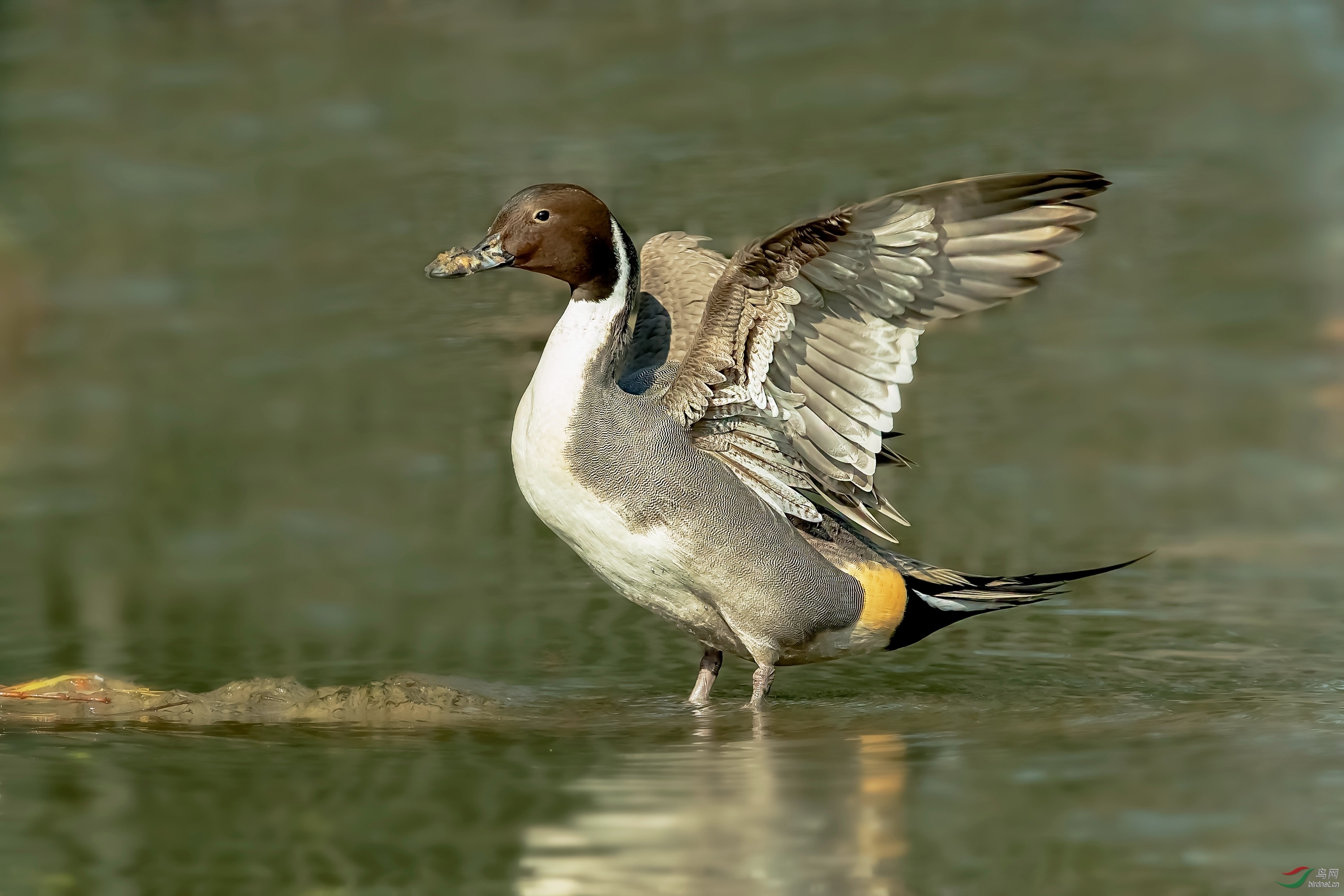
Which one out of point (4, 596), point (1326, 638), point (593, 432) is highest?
point (593, 432)

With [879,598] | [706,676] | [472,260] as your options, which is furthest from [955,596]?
[472,260]

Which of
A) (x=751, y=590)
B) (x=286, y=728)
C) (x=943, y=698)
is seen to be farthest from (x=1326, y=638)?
(x=286, y=728)

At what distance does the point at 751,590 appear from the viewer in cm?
568

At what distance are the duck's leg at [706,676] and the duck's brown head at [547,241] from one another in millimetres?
1297

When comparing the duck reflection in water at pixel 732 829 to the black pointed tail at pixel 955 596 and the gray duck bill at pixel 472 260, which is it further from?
the gray duck bill at pixel 472 260

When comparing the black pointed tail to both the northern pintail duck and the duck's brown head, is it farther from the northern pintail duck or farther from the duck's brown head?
the duck's brown head

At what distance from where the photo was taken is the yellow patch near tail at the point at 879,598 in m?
5.93

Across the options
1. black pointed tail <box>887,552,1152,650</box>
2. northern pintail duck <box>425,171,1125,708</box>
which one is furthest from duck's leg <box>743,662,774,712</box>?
black pointed tail <box>887,552,1152,650</box>

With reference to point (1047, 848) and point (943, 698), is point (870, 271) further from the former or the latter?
point (1047, 848)

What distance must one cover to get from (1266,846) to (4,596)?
198 inches

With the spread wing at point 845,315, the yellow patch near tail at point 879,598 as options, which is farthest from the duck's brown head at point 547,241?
the yellow patch near tail at point 879,598

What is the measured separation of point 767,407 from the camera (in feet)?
18.5
